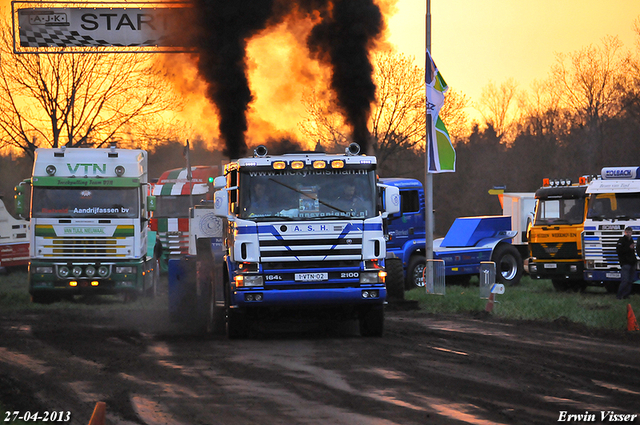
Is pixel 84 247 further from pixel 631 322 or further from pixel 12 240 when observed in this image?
pixel 631 322

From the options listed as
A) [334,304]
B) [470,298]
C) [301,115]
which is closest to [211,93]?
[301,115]

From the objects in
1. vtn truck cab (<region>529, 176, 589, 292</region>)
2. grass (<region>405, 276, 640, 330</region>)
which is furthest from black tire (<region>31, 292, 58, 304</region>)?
vtn truck cab (<region>529, 176, 589, 292</region>)

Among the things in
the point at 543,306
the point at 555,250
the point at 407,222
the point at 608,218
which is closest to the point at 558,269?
the point at 555,250

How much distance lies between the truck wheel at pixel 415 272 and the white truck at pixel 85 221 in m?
7.57

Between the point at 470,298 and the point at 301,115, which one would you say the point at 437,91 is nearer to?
the point at 301,115

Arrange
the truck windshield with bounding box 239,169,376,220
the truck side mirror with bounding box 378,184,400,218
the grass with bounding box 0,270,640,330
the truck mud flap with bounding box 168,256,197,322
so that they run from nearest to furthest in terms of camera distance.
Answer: the truck windshield with bounding box 239,169,376,220, the truck side mirror with bounding box 378,184,400,218, the truck mud flap with bounding box 168,256,197,322, the grass with bounding box 0,270,640,330

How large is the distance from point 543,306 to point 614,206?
563cm

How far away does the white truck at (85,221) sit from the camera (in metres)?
21.1

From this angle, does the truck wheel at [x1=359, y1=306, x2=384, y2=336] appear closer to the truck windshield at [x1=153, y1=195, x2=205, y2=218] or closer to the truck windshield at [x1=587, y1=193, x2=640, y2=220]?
the truck windshield at [x1=587, y1=193, x2=640, y2=220]

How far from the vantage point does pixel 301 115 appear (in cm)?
2064

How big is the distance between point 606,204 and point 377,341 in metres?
11.7

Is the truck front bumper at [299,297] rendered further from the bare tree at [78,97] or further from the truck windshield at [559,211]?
the bare tree at [78,97]

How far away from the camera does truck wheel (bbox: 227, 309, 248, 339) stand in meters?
13.9

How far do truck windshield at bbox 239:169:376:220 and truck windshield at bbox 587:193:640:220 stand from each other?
446 inches
